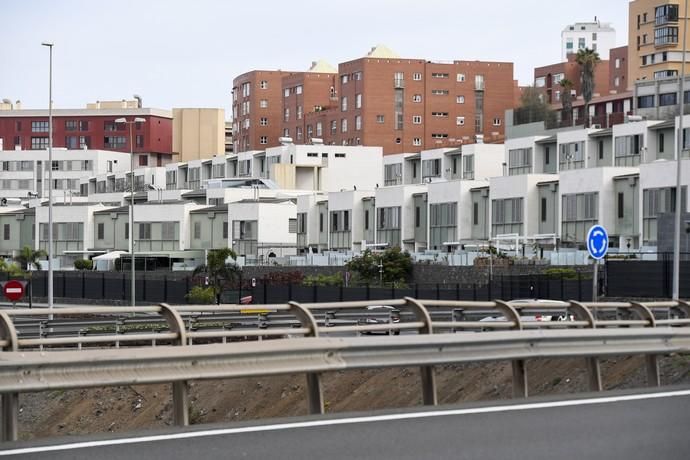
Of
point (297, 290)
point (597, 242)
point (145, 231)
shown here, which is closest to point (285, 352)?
point (597, 242)

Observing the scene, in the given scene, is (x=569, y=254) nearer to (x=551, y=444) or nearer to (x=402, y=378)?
(x=402, y=378)

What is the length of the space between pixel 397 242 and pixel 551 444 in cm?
8597

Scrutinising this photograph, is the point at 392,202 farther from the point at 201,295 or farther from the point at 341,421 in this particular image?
the point at 341,421

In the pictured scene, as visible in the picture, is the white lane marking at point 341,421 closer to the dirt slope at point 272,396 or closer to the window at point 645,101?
the dirt slope at point 272,396

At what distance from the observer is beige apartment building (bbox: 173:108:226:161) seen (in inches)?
6767

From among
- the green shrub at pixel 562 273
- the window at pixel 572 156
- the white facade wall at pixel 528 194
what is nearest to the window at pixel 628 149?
the window at pixel 572 156

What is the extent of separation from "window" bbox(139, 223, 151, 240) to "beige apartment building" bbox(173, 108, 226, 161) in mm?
60857

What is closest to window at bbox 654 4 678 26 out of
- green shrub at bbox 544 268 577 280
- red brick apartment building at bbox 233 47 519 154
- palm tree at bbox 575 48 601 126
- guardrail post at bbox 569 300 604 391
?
palm tree at bbox 575 48 601 126

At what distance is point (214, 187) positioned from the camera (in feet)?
407

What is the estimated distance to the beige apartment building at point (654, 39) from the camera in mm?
140375

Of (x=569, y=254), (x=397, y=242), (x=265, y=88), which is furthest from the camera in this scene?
(x=265, y=88)

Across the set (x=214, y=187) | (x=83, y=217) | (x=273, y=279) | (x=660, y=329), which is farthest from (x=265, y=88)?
(x=660, y=329)

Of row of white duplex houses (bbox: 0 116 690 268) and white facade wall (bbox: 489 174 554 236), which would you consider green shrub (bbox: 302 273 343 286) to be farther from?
white facade wall (bbox: 489 174 554 236)

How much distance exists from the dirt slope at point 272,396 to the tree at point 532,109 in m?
95.8
